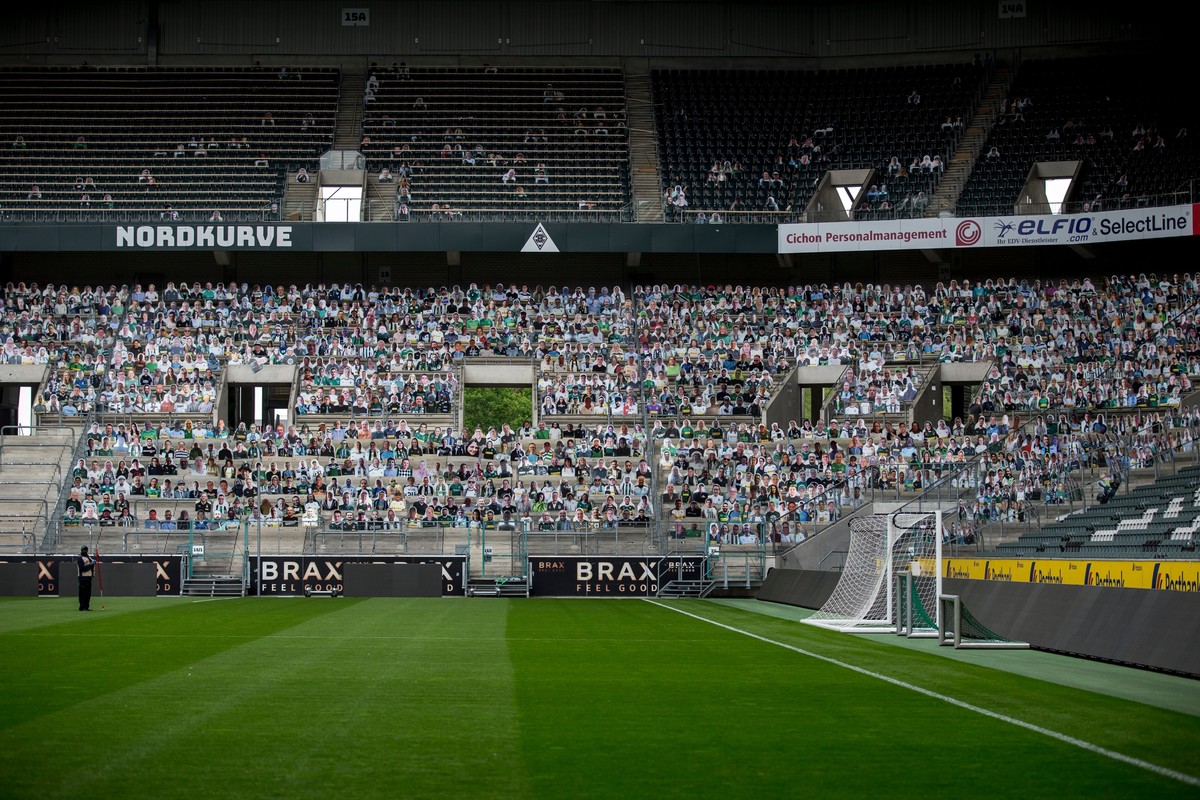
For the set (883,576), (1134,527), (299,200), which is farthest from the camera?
(299,200)

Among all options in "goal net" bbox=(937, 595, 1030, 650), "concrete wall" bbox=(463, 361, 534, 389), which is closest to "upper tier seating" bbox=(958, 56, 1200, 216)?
"concrete wall" bbox=(463, 361, 534, 389)

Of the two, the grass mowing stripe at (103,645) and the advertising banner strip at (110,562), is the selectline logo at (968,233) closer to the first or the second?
the grass mowing stripe at (103,645)

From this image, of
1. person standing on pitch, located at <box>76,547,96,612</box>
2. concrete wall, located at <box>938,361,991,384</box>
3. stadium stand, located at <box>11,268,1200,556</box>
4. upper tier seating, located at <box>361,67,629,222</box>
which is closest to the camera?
person standing on pitch, located at <box>76,547,96,612</box>

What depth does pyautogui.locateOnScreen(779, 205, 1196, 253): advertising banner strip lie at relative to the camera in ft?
150

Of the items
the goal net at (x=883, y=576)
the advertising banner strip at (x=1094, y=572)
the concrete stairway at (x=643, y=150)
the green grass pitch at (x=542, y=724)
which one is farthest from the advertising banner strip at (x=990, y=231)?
the green grass pitch at (x=542, y=724)

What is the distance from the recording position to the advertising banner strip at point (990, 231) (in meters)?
45.6

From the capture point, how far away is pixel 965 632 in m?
18.7

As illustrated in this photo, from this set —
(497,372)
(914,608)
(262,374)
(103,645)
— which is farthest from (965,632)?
(262,374)

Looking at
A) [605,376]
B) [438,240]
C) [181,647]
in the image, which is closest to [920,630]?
[181,647]

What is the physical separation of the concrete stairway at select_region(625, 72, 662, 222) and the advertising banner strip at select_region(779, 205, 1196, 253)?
5.19 meters

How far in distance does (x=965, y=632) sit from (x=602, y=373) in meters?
26.5

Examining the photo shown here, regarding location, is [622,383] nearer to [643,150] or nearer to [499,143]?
[643,150]

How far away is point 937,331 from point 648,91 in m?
18.0

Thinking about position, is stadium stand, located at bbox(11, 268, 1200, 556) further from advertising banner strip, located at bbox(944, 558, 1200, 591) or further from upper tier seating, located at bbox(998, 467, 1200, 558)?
advertising banner strip, located at bbox(944, 558, 1200, 591)
